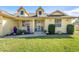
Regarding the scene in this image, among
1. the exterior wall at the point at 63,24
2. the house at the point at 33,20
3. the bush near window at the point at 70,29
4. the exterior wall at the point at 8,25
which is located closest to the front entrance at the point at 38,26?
the house at the point at 33,20

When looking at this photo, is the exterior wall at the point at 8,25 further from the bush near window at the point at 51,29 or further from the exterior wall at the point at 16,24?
the bush near window at the point at 51,29

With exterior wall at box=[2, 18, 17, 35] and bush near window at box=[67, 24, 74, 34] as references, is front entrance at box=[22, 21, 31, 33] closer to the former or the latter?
exterior wall at box=[2, 18, 17, 35]

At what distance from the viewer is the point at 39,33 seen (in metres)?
4.83

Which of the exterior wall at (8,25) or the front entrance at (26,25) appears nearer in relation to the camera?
the exterior wall at (8,25)

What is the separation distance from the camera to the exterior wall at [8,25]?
474 centimetres

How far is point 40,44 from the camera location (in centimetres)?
472

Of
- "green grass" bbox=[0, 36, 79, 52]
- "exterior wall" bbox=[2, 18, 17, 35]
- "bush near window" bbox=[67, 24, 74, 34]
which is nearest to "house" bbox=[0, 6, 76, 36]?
"exterior wall" bbox=[2, 18, 17, 35]

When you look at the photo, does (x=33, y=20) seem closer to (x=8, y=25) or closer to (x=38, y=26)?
(x=38, y=26)

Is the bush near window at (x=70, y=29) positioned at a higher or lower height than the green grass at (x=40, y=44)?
higher

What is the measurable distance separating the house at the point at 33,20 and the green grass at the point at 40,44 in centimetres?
22

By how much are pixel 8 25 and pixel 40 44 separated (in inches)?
33.3

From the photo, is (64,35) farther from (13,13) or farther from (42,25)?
(13,13)
